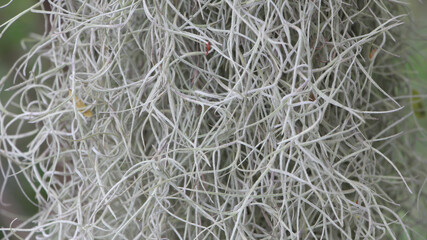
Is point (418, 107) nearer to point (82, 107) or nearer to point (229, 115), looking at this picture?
point (229, 115)

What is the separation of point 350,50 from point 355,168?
0.46 ft

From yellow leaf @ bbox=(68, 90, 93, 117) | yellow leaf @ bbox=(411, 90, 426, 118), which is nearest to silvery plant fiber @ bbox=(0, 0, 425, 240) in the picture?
yellow leaf @ bbox=(68, 90, 93, 117)

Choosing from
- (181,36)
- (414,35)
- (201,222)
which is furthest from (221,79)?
(414,35)

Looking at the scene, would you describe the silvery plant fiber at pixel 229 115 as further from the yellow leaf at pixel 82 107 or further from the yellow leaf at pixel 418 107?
the yellow leaf at pixel 418 107

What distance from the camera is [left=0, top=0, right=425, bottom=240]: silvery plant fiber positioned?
56cm

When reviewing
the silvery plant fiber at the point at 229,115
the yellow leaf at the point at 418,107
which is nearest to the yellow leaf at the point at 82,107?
the silvery plant fiber at the point at 229,115

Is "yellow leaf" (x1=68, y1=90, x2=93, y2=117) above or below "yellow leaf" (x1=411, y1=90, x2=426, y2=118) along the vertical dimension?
above

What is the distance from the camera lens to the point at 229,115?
1.87 feet

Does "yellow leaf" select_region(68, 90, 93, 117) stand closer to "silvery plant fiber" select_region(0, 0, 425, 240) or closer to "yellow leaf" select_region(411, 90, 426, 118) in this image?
"silvery plant fiber" select_region(0, 0, 425, 240)

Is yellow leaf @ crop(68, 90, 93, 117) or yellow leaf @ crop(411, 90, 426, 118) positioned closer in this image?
yellow leaf @ crop(68, 90, 93, 117)

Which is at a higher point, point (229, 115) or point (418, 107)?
point (229, 115)

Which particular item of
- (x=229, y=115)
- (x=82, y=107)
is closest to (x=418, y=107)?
(x=229, y=115)

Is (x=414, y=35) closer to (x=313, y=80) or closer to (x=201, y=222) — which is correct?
(x=313, y=80)

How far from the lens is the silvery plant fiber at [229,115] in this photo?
561 millimetres
